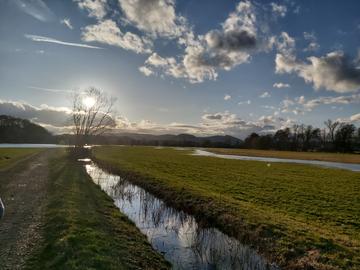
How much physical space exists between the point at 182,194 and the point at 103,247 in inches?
410

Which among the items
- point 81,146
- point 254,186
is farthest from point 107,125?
point 254,186

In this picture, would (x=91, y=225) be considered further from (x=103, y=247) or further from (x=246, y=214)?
(x=246, y=214)

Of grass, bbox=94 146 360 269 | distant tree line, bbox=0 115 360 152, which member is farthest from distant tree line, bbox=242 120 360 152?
grass, bbox=94 146 360 269

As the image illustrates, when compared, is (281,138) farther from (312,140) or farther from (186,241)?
(186,241)

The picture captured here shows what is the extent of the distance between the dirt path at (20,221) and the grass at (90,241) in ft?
1.28

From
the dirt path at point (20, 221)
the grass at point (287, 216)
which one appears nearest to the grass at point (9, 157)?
the dirt path at point (20, 221)

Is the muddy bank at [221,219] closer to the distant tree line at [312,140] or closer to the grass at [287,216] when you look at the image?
the grass at [287,216]

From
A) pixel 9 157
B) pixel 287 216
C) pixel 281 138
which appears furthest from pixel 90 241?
pixel 281 138

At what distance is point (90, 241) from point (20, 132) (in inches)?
7664

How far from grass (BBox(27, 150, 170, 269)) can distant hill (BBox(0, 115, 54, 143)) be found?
174 m

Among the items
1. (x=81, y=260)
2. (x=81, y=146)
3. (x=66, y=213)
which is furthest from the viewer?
(x=81, y=146)

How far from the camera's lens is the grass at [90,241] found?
803cm

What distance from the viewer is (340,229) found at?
42.8ft

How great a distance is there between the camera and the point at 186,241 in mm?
11523
